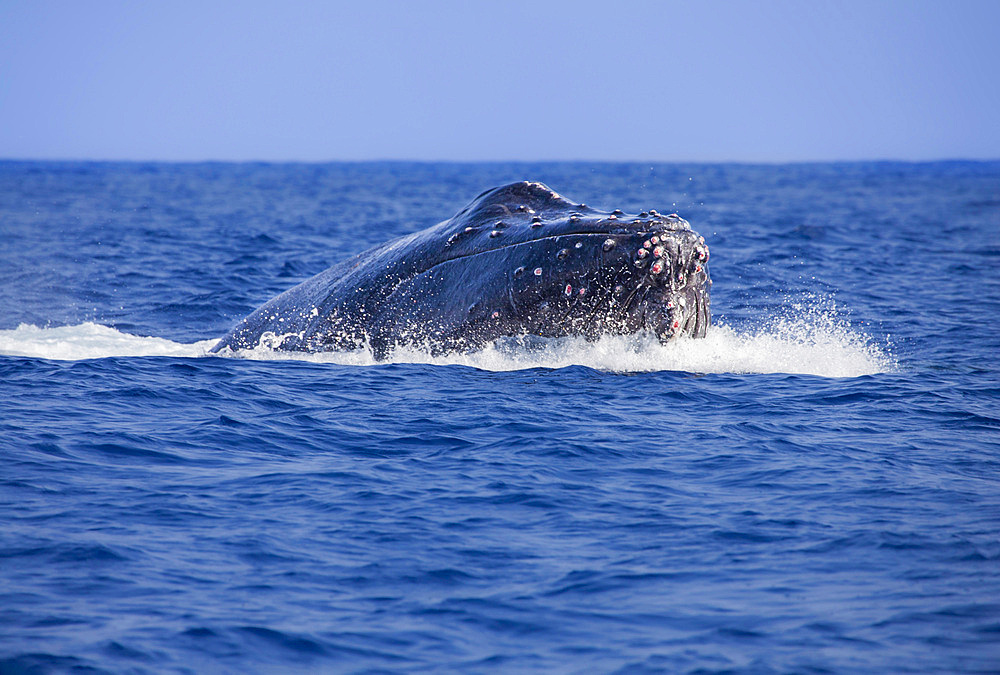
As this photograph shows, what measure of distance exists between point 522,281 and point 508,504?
8.59 feet

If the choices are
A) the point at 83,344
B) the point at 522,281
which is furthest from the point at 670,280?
the point at 83,344

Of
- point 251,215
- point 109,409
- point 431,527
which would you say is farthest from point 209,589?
point 251,215

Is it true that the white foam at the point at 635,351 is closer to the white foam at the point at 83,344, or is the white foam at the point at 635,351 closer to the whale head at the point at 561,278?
the white foam at the point at 83,344

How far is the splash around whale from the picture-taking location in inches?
356

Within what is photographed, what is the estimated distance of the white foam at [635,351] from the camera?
9.77 meters

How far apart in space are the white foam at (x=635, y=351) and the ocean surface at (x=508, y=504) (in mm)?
46

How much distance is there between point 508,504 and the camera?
7020mm

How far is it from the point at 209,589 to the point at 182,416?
3758mm

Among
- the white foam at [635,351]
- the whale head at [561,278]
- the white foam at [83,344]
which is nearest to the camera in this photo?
the whale head at [561,278]

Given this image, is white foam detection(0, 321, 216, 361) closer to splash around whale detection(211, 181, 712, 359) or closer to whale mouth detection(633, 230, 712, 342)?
splash around whale detection(211, 181, 712, 359)

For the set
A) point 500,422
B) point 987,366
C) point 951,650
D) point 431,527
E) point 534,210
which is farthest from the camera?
point 987,366

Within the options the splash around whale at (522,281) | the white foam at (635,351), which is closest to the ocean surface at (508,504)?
the white foam at (635,351)

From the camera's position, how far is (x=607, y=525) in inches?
262

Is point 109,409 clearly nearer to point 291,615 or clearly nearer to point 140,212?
point 291,615
